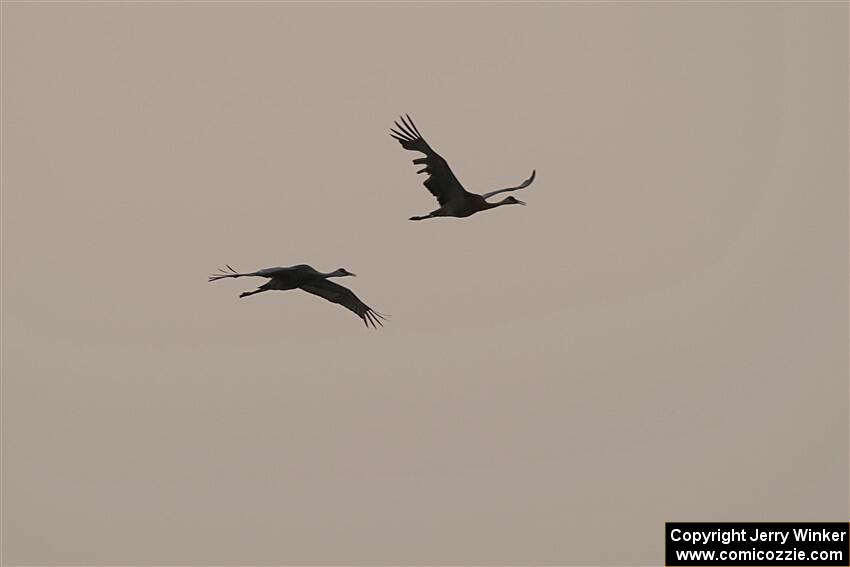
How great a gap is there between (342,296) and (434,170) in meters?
5.36

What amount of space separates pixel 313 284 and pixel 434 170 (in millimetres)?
4952

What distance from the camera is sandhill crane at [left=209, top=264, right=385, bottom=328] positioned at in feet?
103

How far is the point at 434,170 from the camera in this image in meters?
30.3

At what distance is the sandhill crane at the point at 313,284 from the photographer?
31422 millimetres

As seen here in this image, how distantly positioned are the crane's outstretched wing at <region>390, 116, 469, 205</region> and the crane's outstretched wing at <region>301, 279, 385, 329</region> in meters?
4.06

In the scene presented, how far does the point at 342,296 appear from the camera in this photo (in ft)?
114

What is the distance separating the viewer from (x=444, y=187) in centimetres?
3083

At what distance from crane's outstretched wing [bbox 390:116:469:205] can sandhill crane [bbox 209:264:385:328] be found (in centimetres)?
278

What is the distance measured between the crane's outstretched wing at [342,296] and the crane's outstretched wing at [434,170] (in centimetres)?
406

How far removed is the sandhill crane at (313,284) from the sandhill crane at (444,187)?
2.57m

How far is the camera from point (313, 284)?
34.0 meters

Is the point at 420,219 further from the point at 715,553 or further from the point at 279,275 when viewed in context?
the point at 715,553

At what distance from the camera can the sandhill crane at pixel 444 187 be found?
2942 centimetres

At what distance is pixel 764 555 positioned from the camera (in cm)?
3700
